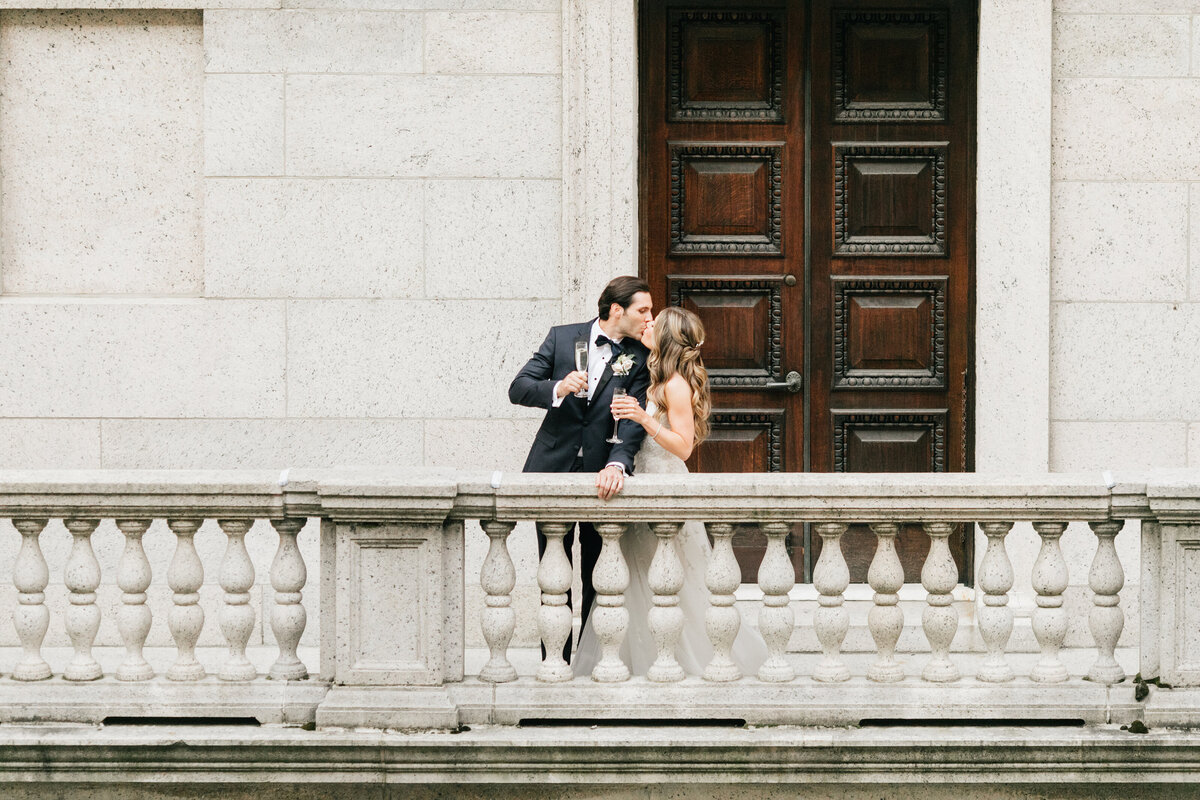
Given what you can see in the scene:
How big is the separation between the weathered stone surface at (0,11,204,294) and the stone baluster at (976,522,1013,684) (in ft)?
15.4

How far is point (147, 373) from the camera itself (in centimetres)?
Answer: 778

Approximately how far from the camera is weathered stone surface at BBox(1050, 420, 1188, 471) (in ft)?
25.5

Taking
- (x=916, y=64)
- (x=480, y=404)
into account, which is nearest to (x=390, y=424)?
(x=480, y=404)

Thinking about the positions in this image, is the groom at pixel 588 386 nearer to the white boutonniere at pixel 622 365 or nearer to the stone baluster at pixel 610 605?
the white boutonniere at pixel 622 365

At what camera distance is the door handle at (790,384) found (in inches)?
316

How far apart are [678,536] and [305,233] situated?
315 cm

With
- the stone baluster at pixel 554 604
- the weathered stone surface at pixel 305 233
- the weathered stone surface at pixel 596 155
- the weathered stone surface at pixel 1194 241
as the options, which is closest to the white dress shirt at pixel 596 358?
the stone baluster at pixel 554 604

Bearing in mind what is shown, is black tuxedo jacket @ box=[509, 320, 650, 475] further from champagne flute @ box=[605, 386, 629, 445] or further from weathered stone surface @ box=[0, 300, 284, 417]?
weathered stone surface @ box=[0, 300, 284, 417]

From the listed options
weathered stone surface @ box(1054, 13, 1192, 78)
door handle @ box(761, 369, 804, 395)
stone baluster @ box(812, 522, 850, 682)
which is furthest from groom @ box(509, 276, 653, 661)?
weathered stone surface @ box(1054, 13, 1192, 78)

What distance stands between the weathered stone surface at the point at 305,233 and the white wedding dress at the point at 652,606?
8.22 feet

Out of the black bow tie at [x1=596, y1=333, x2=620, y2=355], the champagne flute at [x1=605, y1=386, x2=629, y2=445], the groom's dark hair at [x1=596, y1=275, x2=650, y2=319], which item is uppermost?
the groom's dark hair at [x1=596, y1=275, x2=650, y2=319]

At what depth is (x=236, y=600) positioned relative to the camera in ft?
17.9

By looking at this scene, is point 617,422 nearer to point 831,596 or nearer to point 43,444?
point 831,596

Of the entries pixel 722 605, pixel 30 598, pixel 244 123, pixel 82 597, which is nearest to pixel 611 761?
pixel 722 605
